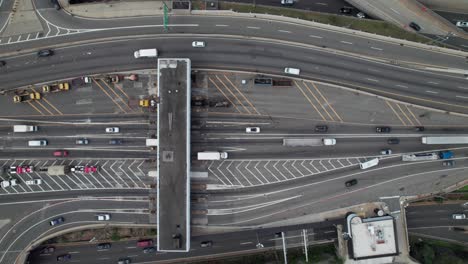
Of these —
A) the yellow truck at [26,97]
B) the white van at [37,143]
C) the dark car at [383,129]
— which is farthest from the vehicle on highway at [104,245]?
the dark car at [383,129]

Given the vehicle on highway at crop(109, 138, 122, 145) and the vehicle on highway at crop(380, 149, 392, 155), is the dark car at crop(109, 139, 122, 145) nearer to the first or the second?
the vehicle on highway at crop(109, 138, 122, 145)

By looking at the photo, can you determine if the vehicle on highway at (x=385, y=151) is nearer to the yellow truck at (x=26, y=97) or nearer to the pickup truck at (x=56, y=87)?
the pickup truck at (x=56, y=87)

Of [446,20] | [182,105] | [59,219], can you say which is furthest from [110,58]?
[446,20]

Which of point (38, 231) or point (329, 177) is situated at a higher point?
point (329, 177)

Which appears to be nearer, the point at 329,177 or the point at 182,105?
the point at 182,105

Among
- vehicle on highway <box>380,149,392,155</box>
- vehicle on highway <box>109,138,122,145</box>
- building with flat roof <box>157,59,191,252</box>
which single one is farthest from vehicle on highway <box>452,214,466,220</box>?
vehicle on highway <box>109,138,122,145</box>

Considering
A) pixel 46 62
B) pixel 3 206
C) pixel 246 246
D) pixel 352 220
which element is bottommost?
pixel 246 246

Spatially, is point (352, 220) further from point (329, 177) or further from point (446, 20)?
point (446, 20)
